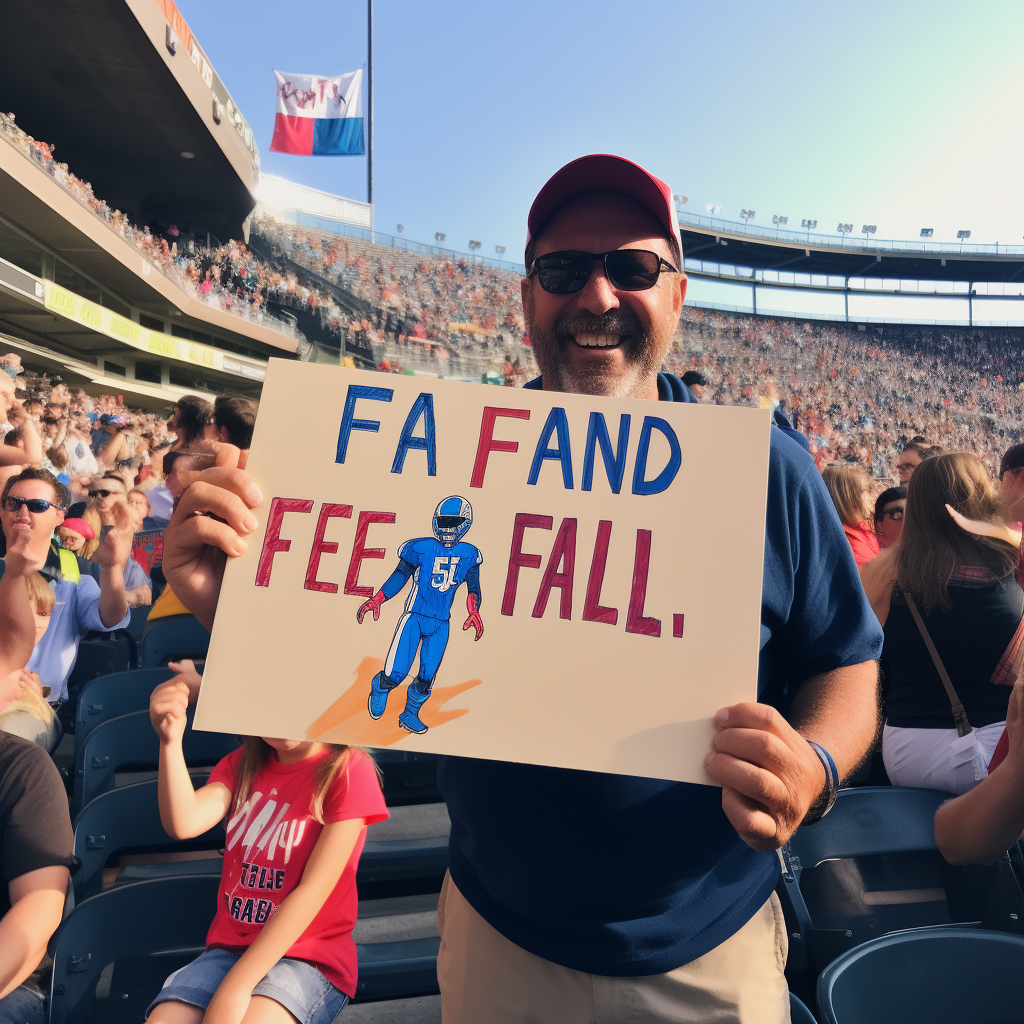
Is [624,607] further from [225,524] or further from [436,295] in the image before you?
[436,295]

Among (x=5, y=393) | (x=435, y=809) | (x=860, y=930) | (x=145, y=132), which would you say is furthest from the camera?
(x=145, y=132)

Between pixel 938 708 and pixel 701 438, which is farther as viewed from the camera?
pixel 938 708

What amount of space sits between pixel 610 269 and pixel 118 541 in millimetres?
2753

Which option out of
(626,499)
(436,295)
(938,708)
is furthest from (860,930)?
(436,295)

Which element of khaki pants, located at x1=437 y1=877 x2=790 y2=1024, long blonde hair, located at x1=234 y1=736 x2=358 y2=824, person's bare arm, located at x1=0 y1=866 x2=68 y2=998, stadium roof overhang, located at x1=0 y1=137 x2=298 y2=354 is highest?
stadium roof overhang, located at x1=0 y1=137 x2=298 y2=354

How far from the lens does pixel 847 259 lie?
35094 mm

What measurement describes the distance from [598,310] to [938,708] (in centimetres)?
188

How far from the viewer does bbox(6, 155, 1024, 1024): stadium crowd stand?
1012mm

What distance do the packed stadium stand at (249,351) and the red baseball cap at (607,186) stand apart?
0.46m

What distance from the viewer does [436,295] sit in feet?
98.9

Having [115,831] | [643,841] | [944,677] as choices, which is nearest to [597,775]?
[643,841]

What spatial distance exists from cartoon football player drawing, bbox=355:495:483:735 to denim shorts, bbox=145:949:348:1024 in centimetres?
97

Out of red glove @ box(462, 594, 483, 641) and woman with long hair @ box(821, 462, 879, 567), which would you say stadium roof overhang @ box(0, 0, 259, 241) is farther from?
red glove @ box(462, 594, 483, 641)

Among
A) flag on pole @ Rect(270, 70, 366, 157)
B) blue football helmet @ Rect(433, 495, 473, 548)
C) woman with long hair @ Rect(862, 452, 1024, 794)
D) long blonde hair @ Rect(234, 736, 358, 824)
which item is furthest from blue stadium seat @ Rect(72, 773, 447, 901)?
flag on pole @ Rect(270, 70, 366, 157)
